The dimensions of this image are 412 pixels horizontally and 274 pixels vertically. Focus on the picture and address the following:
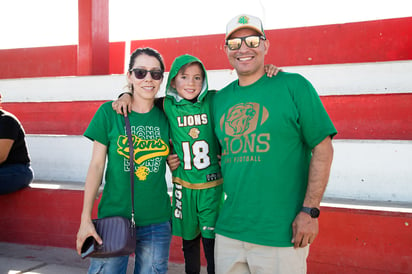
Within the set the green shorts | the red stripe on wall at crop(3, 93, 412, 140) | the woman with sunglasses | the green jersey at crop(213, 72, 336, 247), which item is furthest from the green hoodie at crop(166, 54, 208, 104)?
the red stripe on wall at crop(3, 93, 412, 140)

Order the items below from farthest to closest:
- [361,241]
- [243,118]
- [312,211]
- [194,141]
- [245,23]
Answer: [361,241], [194,141], [245,23], [243,118], [312,211]

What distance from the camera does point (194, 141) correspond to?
2.28 metres

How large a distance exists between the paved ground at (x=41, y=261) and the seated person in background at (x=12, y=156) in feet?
2.10

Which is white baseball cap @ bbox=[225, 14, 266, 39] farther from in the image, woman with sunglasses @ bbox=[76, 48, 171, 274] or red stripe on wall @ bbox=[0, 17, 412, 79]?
red stripe on wall @ bbox=[0, 17, 412, 79]

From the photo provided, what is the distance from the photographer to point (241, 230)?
6.24 ft

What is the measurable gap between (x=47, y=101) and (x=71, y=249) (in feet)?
10.1

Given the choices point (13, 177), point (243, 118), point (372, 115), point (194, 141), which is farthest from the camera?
point (372, 115)

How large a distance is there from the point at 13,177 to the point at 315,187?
10.7 ft

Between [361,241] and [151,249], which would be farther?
[361,241]

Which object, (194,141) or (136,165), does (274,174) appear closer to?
(194,141)

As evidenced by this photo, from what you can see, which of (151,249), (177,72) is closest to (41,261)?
(151,249)

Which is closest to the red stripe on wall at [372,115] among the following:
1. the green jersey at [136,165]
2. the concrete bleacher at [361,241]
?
the concrete bleacher at [361,241]

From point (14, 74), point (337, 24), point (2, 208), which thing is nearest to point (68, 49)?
point (14, 74)

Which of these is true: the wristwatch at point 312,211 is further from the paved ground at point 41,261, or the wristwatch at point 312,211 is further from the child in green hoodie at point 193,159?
the paved ground at point 41,261
